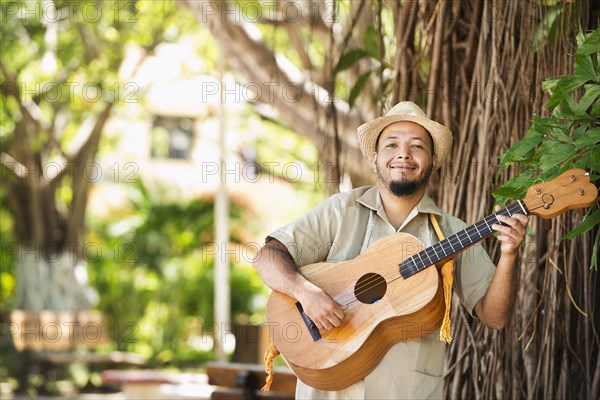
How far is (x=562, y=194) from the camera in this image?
2877mm

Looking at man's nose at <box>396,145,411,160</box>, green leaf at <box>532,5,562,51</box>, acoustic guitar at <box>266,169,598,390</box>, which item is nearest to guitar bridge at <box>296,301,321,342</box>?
acoustic guitar at <box>266,169,598,390</box>

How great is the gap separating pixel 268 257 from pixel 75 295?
938cm

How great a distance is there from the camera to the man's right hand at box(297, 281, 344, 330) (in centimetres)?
312

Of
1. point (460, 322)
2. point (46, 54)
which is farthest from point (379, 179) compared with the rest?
point (46, 54)

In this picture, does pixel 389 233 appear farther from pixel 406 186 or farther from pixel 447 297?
pixel 447 297

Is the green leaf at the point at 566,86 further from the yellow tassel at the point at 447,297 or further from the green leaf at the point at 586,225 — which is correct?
the yellow tassel at the point at 447,297

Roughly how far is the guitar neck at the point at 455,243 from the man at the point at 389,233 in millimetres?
125

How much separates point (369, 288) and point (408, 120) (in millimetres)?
524

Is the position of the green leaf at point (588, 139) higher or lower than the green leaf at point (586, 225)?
higher

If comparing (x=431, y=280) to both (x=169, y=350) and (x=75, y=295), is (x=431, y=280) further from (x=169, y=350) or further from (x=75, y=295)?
(x=169, y=350)

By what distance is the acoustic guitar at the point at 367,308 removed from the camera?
10.0ft

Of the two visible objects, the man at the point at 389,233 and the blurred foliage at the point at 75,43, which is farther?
the blurred foliage at the point at 75,43

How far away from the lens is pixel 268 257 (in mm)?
3248

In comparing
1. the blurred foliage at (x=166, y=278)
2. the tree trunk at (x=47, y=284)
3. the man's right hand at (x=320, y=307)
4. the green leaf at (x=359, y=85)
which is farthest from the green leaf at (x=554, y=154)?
the blurred foliage at (x=166, y=278)
